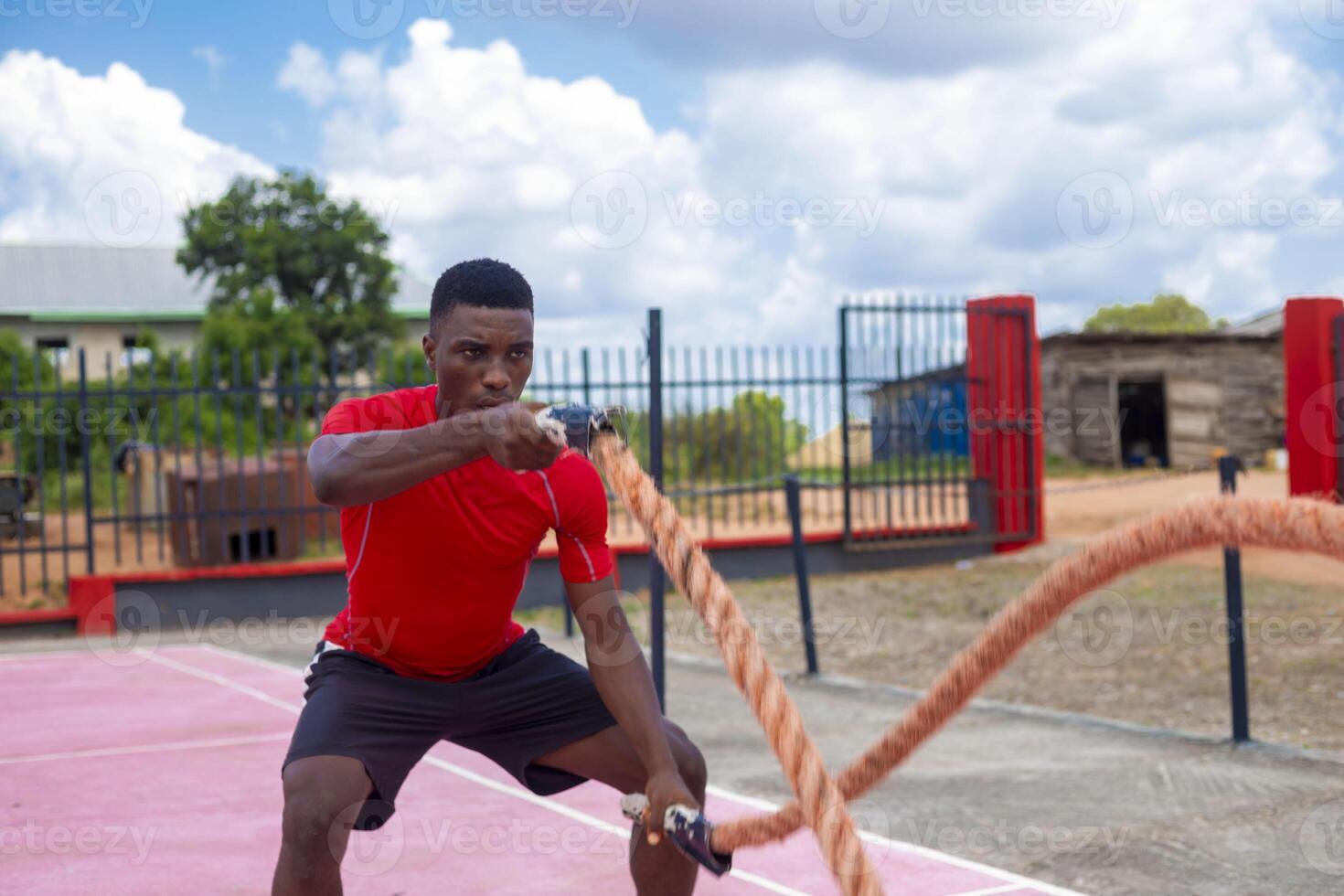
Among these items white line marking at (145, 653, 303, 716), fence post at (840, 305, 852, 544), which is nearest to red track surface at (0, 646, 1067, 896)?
white line marking at (145, 653, 303, 716)

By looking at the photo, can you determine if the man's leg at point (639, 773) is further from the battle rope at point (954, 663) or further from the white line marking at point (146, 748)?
the white line marking at point (146, 748)

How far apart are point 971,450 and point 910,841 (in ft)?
36.9

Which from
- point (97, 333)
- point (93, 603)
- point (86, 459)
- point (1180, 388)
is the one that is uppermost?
point (97, 333)

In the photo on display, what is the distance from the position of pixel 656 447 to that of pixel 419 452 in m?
4.18

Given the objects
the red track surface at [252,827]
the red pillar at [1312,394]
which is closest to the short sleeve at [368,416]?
the red track surface at [252,827]

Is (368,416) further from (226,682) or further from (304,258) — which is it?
(304,258)

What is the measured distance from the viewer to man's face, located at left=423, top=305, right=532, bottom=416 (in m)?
3.00

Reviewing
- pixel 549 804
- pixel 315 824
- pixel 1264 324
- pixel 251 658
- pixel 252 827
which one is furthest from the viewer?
pixel 1264 324

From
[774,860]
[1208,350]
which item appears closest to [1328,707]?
[774,860]

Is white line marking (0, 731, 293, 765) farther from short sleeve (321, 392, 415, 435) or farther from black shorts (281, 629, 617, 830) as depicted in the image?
short sleeve (321, 392, 415, 435)

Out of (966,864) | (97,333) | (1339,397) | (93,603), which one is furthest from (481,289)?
(97,333)

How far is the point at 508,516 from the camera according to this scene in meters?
3.24

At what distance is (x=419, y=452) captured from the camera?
8.66 feet

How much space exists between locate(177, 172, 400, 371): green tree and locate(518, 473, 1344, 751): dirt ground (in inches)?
792
